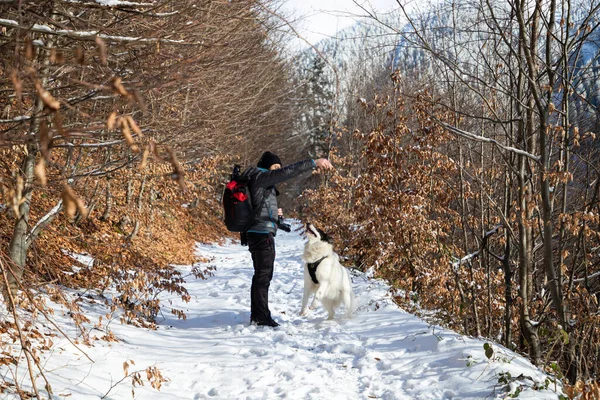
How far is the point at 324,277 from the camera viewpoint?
6.04 m

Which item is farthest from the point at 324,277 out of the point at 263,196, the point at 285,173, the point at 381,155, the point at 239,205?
the point at 381,155

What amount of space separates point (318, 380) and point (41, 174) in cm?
346

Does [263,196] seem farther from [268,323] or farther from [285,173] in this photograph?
[268,323]

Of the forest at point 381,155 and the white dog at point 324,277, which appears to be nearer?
the forest at point 381,155

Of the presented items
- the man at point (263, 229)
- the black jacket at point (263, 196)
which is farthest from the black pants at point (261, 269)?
the black jacket at point (263, 196)

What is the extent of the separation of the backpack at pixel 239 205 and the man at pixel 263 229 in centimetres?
6

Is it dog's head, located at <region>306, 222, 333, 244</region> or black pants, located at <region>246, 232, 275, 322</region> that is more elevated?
dog's head, located at <region>306, 222, 333, 244</region>

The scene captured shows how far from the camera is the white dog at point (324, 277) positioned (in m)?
6.06

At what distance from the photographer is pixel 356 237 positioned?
29.0 feet

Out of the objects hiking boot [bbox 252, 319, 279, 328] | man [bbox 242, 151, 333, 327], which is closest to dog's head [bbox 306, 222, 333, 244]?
man [bbox 242, 151, 333, 327]

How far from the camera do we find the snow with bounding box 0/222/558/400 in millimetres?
3693

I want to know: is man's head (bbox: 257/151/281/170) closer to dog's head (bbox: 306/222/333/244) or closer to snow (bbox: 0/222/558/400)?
dog's head (bbox: 306/222/333/244)

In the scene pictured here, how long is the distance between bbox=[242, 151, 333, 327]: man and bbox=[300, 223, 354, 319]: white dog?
26.8 inches

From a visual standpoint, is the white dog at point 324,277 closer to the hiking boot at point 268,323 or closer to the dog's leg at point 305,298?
the dog's leg at point 305,298
